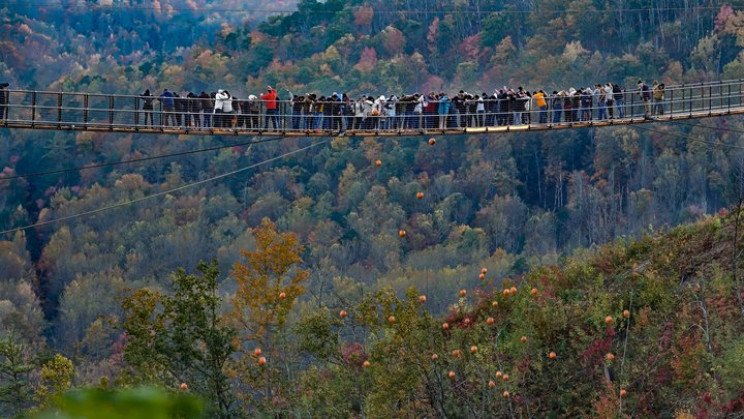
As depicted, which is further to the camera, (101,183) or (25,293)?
(101,183)

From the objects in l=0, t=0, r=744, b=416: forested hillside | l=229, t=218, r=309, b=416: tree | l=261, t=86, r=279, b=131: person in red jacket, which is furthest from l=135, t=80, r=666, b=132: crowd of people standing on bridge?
l=0, t=0, r=744, b=416: forested hillside

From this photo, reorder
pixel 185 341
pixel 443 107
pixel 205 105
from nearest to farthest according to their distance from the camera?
pixel 185 341 → pixel 205 105 → pixel 443 107

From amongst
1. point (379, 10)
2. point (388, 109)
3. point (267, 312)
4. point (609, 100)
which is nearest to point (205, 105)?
point (388, 109)

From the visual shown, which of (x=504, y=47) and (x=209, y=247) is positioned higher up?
(x=504, y=47)

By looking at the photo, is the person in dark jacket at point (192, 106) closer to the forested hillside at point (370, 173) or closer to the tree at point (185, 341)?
the tree at point (185, 341)

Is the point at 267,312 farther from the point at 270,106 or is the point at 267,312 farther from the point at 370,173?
the point at 370,173

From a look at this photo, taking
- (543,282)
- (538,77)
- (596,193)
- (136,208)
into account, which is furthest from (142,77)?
(543,282)

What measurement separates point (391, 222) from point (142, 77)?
90.0 feet

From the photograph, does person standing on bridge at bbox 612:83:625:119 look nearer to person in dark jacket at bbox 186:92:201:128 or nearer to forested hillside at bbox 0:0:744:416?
person in dark jacket at bbox 186:92:201:128

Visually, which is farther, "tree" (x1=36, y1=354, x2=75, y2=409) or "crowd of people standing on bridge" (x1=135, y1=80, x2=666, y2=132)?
"tree" (x1=36, y1=354, x2=75, y2=409)

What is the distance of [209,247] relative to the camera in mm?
81188

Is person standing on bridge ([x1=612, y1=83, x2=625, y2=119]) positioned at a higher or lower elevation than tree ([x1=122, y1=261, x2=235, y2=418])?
higher

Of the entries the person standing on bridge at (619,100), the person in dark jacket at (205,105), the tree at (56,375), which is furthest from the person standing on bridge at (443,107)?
the tree at (56,375)

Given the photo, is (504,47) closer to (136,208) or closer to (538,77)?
(538,77)
